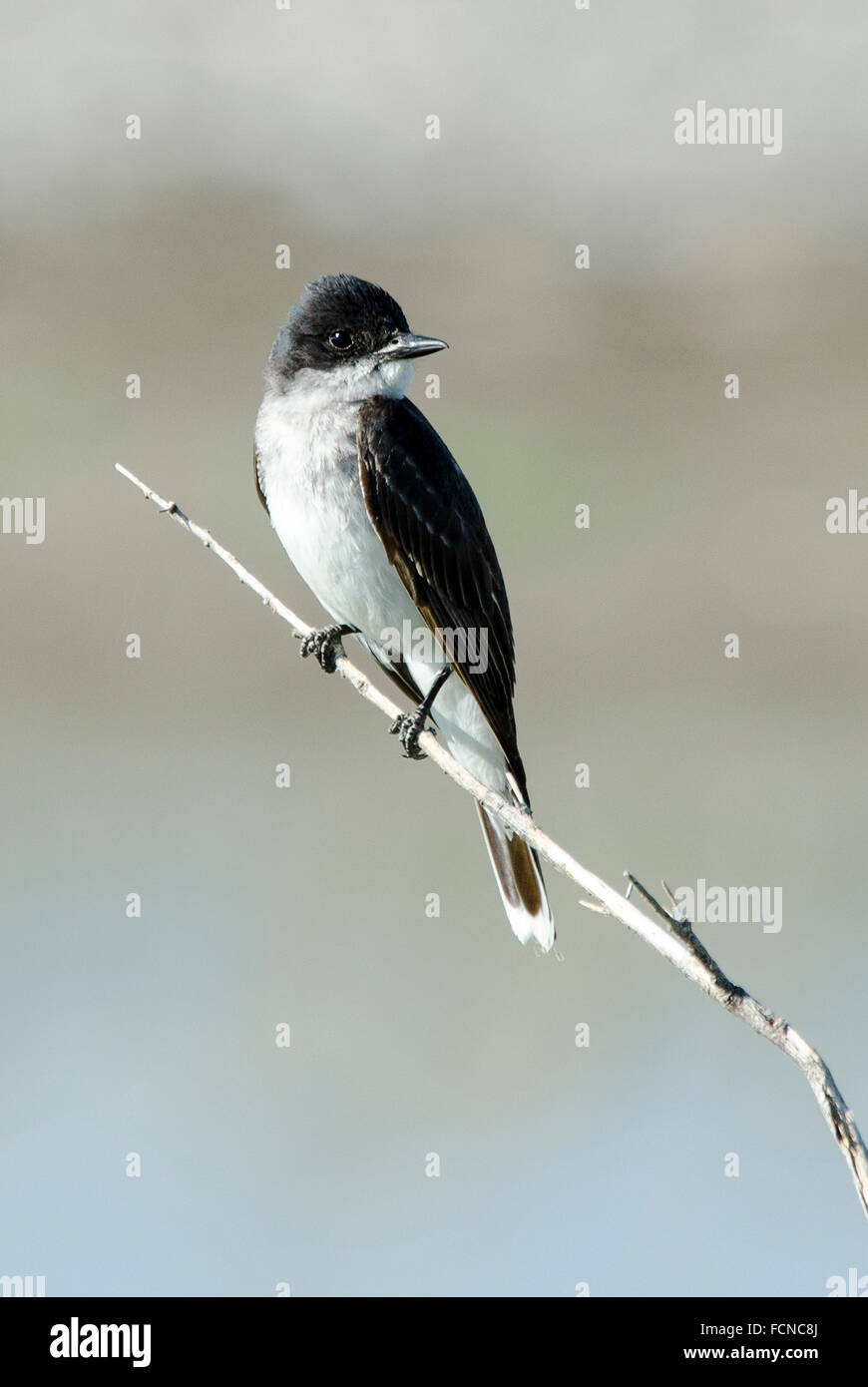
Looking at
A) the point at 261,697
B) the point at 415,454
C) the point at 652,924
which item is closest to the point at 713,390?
the point at 261,697

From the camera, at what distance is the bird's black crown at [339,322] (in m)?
7.36

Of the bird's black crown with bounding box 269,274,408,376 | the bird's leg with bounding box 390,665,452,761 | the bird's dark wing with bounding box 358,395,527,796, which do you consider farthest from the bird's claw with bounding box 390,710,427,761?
the bird's black crown with bounding box 269,274,408,376

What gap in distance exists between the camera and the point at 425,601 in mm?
7320

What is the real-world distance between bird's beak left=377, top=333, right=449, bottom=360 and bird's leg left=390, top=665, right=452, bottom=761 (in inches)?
51.5

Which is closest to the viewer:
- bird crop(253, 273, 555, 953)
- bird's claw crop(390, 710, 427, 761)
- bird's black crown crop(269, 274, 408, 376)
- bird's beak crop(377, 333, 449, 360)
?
bird's claw crop(390, 710, 427, 761)

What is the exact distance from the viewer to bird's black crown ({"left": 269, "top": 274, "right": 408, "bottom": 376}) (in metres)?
7.36

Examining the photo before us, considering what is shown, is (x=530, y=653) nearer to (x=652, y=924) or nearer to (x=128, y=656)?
(x=128, y=656)

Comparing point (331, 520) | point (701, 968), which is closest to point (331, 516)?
point (331, 520)

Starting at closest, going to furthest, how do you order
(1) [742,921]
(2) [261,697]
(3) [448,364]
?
(1) [742,921]
(2) [261,697]
(3) [448,364]

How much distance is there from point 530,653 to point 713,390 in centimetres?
921

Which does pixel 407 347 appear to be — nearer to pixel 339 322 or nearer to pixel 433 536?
pixel 339 322

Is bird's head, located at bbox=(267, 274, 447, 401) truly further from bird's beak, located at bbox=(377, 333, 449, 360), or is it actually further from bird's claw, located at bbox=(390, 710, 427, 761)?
bird's claw, located at bbox=(390, 710, 427, 761)

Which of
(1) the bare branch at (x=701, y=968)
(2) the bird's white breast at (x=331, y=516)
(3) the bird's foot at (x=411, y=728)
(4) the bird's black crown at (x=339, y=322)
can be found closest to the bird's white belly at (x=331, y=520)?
(2) the bird's white breast at (x=331, y=516)

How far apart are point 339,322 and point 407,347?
36cm
